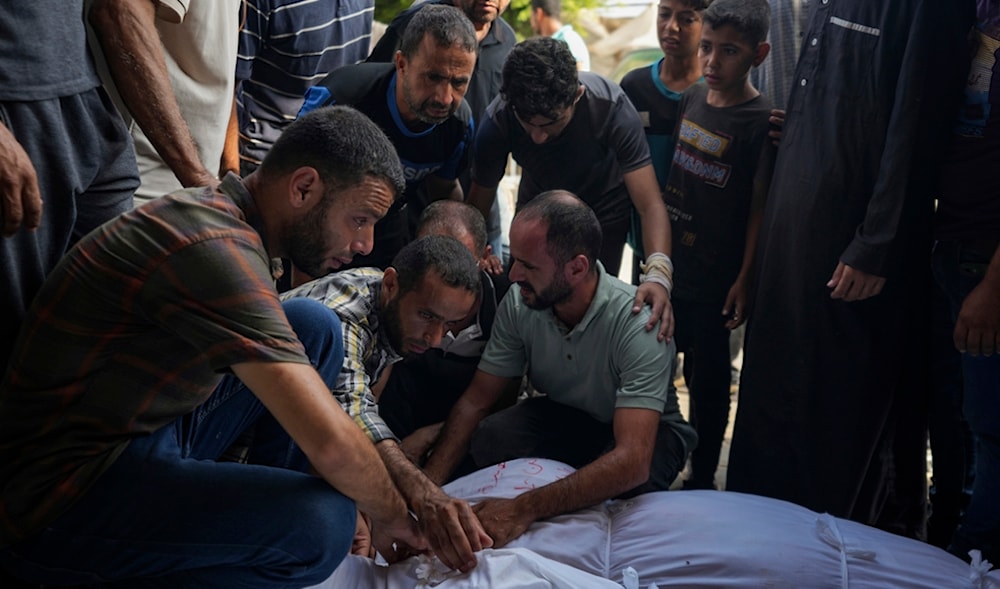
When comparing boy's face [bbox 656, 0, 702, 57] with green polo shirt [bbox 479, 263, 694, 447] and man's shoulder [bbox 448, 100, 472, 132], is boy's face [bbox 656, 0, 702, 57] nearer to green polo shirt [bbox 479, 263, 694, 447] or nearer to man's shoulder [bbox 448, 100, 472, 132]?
man's shoulder [bbox 448, 100, 472, 132]

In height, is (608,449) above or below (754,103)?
below

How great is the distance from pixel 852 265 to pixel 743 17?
39.8 inches

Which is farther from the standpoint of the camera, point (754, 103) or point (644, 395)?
point (754, 103)

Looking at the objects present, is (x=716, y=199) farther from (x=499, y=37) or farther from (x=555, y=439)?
(x=499, y=37)

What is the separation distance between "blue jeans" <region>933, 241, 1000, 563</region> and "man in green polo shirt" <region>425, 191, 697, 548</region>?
0.79 meters

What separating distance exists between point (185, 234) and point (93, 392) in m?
0.36

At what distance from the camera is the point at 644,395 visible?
261 centimetres

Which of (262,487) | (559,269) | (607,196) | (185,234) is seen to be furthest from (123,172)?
(607,196)

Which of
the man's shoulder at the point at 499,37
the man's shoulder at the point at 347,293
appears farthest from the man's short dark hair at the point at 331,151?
the man's shoulder at the point at 499,37

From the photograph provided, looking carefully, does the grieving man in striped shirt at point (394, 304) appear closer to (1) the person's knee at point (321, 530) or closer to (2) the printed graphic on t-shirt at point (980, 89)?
(1) the person's knee at point (321, 530)

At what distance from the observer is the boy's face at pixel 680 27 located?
340 centimetres

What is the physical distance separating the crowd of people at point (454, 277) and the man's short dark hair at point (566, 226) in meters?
0.01

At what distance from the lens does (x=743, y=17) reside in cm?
305

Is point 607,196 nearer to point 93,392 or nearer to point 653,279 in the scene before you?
point 653,279
